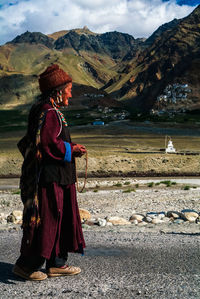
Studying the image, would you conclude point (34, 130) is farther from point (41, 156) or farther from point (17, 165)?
point (17, 165)

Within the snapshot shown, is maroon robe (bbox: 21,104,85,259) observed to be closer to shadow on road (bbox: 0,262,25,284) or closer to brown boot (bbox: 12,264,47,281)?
brown boot (bbox: 12,264,47,281)

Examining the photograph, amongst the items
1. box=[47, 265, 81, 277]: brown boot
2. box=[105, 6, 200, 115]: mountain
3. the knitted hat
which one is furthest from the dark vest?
box=[105, 6, 200, 115]: mountain

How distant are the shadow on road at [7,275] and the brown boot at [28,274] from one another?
0.32 feet

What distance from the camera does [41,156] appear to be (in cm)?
480

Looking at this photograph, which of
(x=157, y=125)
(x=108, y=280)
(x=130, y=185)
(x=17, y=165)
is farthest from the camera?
(x=157, y=125)

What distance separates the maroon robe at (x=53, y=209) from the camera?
15.5ft

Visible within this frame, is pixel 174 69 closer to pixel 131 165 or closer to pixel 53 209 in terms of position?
pixel 131 165

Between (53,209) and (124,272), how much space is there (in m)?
1.22

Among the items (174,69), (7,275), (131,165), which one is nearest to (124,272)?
(7,275)

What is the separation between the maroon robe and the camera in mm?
4727

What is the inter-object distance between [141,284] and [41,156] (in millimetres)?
1890

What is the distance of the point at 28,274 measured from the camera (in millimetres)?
4895

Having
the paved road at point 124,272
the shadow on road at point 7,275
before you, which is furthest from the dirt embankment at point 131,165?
the shadow on road at point 7,275

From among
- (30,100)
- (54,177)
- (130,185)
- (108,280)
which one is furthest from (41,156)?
(30,100)
